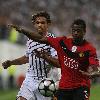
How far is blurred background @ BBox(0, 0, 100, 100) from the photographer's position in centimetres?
2675

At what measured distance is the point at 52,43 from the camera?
9.05m

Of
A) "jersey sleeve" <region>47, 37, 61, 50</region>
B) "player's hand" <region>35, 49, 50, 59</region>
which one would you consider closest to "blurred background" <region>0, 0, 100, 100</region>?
"player's hand" <region>35, 49, 50, 59</region>

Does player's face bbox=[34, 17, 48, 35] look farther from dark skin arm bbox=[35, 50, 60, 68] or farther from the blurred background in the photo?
the blurred background

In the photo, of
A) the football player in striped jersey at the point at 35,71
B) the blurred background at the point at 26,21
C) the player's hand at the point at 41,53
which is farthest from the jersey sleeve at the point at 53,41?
the blurred background at the point at 26,21

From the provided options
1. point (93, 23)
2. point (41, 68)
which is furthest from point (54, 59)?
point (93, 23)

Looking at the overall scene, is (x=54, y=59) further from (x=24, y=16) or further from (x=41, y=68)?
(x=24, y=16)

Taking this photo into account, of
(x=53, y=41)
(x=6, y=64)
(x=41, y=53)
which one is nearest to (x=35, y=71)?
(x=6, y=64)

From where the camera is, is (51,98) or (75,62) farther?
(51,98)

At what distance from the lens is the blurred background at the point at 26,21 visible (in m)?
26.8

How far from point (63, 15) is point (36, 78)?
23.1 meters

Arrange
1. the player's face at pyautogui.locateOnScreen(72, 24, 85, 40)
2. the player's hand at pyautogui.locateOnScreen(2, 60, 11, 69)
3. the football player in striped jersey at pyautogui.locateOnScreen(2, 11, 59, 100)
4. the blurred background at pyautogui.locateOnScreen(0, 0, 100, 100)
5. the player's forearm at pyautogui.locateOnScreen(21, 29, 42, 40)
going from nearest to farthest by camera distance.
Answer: the player's forearm at pyautogui.locateOnScreen(21, 29, 42, 40) → the player's face at pyautogui.locateOnScreen(72, 24, 85, 40) → the football player in striped jersey at pyautogui.locateOnScreen(2, 11, 59, 100) → the player's hand at pyautogui.locateOnScreen(2, 60, 11, 69) → the blurred background at pyautogui.locateOnScreen(0, 0, 100, 100)

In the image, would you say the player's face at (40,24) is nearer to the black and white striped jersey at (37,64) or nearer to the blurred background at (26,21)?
the black and white striped jersey at (37,64)

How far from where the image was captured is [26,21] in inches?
1212

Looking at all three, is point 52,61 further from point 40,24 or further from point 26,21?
point 26,21
